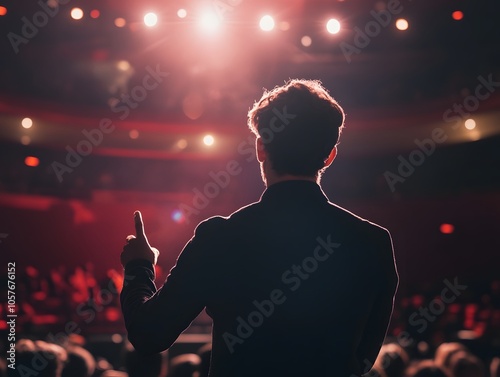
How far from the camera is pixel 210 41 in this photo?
59.4ft

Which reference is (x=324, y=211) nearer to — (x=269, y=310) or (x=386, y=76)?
(x=269, y=310)

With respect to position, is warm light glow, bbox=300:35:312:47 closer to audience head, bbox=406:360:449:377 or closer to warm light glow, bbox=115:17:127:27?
warm light glow, bbox=115:17:127:27

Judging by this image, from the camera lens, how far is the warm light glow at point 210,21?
1572 centimetres

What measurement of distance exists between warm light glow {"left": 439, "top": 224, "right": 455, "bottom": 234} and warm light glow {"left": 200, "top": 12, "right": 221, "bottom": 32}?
8251 mm

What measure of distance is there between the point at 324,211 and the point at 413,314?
457 inches

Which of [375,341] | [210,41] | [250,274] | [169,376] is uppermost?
[210,41]

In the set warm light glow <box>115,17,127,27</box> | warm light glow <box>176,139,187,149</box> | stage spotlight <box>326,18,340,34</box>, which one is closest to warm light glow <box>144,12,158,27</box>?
warm light glow <box>115,17,127,27</box>

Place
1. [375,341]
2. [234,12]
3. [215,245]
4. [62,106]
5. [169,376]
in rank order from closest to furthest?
[215,245]
[375,341]
[169,376]
[234,12]
[62,106]

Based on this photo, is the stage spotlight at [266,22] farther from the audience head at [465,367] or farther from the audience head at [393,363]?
the audience head at [465,367]

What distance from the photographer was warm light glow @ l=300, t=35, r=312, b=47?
58.9ft

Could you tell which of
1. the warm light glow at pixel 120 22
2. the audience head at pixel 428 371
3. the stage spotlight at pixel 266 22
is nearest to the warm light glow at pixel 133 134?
the warm light glow at pixel 120 22

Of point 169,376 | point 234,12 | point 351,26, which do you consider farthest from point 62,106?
point 169,376

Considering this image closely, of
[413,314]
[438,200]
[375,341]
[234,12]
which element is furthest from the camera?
[438,200]

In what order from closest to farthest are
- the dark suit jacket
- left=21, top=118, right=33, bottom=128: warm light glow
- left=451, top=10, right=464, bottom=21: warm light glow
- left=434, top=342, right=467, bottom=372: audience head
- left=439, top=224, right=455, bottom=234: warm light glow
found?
1. the dark suit jacket
2. left=434, top=342, right=467, bottom=372: audience head
3. left=451, top=10, right=464, bottom=21: warm light glow
4. left=439, top=224, right=455, bottom=234: warm light glow
5. left=21, top=118, right=33, bottom=128: warm light glow
